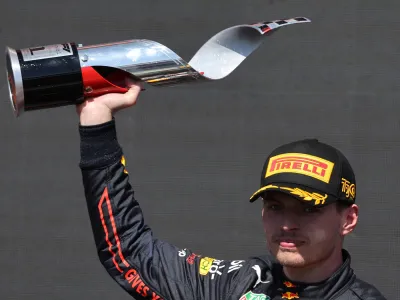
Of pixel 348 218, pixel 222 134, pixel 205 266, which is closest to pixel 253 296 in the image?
pixel 205 266

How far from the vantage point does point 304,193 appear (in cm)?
193

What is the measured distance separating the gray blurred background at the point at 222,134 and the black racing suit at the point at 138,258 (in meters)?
1.76

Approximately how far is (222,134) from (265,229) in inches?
81.1

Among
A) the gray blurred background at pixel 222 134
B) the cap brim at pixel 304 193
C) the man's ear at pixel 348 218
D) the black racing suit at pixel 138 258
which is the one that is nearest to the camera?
the cap brim at pixel 304 193

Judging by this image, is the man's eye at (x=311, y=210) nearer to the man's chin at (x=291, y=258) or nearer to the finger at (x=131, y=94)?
the man's chin at (x=291, y=258)

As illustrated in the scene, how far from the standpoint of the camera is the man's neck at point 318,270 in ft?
→ 6.62

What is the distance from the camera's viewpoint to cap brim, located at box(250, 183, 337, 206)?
1.93 metres

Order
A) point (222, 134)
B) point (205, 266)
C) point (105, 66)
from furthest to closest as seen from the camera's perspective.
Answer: point (222, 134)
point (205, 266)
point (105, 66)

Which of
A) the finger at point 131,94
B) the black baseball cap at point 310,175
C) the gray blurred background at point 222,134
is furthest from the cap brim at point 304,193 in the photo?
the gray blurred background at point 222,134

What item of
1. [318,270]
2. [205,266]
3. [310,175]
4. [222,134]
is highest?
[310,175]

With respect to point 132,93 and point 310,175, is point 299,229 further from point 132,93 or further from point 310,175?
point 132,93

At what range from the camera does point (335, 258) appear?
204 centimetres

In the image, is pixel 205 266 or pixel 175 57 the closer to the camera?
pixel 175 57

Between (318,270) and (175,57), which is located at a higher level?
(175,57)
